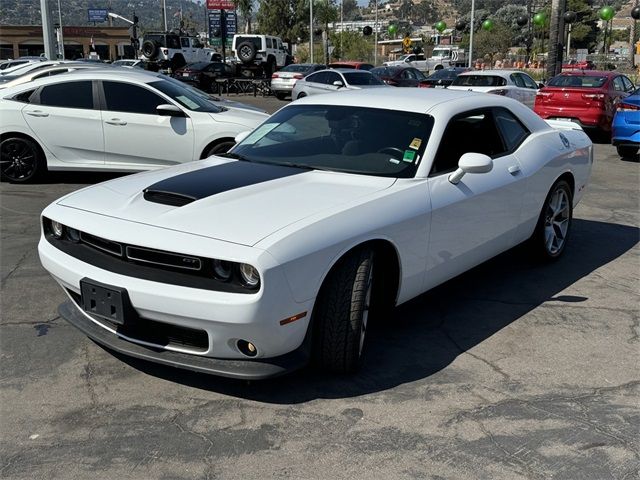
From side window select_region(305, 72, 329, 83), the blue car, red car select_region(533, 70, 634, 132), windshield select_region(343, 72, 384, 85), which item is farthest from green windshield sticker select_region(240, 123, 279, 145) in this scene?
side window select_region(305, 72, 329, 83)

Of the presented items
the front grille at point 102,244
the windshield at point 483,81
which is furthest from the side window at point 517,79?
the front grille at point 102,244

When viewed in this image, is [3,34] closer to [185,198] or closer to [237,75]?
[237,75]

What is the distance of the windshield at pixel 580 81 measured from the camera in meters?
15.7

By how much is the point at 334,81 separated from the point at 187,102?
14.2 metres

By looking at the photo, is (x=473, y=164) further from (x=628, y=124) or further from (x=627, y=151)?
(x=627, y=151)

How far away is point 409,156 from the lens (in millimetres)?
4527

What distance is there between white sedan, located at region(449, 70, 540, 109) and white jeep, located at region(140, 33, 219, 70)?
21.7m

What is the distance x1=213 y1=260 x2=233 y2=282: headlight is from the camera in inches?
134

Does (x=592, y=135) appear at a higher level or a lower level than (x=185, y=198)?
lower

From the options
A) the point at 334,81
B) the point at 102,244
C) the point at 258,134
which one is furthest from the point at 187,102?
the point at 334,81

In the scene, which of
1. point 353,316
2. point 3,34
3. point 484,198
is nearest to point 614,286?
point 484,198

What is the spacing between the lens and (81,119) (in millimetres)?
9188

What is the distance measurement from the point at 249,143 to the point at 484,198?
1767mm

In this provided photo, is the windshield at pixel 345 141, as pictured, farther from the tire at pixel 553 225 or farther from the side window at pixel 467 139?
the tire at pixel 553 225
